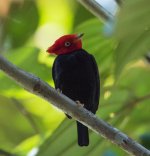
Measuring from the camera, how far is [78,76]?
2.15 metres

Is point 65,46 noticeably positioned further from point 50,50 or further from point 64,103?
point 64,103

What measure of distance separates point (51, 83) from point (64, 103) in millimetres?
1014

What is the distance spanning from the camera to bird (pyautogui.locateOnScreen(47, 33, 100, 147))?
2.06 metres

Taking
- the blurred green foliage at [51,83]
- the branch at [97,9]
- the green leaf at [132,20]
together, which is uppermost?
the green leaf at [132,20]

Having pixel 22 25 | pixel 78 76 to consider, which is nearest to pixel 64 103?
pixel 78 76

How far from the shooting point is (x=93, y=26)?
2076 millimetres

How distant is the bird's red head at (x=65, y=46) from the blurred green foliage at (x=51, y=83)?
74mm

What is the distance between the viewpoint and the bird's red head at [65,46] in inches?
88.9

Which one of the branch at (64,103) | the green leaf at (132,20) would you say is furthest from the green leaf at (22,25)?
the green leaf at (132,20)

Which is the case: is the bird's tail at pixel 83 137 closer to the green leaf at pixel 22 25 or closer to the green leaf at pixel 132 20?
the green leaf at pixel 22 25

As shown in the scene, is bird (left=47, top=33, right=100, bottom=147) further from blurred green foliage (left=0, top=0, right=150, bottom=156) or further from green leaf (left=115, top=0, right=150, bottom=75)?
green leaf (left=115, top=0, right=150, bottom=75)

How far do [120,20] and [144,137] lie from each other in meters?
1.54

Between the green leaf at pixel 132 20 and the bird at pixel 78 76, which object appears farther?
the bird at pixel 78 76

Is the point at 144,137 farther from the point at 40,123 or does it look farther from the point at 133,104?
the point at 40,123
